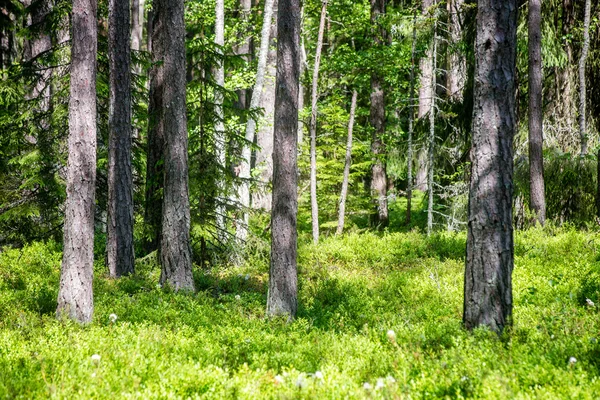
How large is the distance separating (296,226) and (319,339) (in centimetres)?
238

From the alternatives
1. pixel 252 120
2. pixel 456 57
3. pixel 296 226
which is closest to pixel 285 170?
pixel 296 226

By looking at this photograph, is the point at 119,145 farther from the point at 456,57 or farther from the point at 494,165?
the point at 456,57

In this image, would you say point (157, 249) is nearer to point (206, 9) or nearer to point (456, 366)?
point (456, 366)

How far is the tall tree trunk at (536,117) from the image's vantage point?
13.5 m

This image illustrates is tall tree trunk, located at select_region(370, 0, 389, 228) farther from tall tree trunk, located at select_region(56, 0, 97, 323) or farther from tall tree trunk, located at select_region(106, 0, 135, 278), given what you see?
tall tree trunk, located at select_region(56, 0, 97, 323)

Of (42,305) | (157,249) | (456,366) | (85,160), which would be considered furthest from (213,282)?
(456,366)

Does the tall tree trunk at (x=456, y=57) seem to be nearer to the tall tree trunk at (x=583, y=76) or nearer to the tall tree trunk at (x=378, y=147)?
the tall tree trunk at (x=378, y=147)

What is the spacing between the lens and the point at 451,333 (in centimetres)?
599

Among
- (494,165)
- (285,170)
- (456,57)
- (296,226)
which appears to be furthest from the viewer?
(456,57)

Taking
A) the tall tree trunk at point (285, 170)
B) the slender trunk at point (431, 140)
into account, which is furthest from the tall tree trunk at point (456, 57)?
the tall tree trunk at point (285, 170)

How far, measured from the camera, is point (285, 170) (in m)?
8.04

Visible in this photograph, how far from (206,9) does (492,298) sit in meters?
17.7

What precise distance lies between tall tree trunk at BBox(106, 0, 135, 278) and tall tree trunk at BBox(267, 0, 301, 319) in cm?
481

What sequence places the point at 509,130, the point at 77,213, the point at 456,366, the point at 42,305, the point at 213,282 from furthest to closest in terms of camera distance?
the point at 213,282 → the point at 42,305 → the point at 77,213 → the point at 509,130 → the point at 456,366
